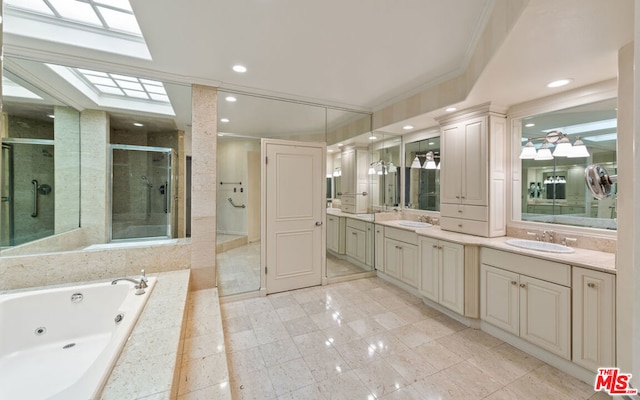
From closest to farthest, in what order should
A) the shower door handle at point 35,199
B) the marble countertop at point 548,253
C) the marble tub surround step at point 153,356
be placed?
the marble tub surround step at point 153,356, the marble countertop at point 548,253, the shower door handle at point 35,199

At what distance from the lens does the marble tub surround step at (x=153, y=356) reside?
51.1 inches

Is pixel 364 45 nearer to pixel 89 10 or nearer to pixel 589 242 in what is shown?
pixel 89 10

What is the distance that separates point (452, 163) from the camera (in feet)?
10.5

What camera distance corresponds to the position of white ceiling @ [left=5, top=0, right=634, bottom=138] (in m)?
1.64

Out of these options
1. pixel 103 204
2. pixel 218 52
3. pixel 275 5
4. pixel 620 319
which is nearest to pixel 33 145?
pixel 103 204

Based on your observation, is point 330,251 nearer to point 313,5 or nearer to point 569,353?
point 569,353

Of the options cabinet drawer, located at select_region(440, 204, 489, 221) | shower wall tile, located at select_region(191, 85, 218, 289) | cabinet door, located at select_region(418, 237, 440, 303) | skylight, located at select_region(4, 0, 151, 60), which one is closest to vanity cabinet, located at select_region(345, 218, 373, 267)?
cabinet door, located at select_region(418, 237, 440, 303)

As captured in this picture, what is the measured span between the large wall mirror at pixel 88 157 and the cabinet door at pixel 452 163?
3.04 meters

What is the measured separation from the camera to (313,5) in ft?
5.92

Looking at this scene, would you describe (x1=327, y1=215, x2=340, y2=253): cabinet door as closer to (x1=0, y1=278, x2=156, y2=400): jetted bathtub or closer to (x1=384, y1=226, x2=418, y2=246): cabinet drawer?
(x1=384, y1=226, x2=418, y2=246): cabinet drawer

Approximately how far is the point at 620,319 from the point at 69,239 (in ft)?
14.9

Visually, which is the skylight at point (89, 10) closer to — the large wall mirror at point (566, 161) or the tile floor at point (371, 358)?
the tile floor at point (371, 358)

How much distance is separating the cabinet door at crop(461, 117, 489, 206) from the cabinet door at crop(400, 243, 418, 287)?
2.89 ft

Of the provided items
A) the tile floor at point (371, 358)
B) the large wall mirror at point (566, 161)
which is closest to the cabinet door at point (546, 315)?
the tile floor at point (371, 358)
